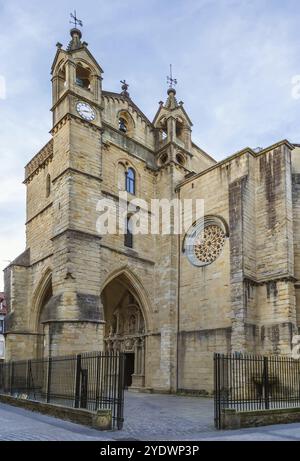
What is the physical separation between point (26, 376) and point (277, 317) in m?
8.68

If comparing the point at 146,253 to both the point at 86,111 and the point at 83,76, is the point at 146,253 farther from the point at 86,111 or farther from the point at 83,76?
the point at 83,76

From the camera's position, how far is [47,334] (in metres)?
15.5

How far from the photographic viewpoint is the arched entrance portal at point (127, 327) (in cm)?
2009

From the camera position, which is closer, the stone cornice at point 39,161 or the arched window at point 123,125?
the stone cornice at point 39,161

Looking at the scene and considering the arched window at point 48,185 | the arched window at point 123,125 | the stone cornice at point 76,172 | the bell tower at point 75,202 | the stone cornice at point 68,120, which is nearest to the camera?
the bell tower at point 75,202

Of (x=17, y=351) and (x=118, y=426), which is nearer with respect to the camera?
(x=118, y=426)

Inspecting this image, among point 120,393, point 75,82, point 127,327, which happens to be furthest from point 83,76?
point 120,393

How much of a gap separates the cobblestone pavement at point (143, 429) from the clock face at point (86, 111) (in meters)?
11.9

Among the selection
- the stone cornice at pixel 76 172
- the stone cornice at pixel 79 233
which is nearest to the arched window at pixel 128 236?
the stone cornice at pixel 79 233

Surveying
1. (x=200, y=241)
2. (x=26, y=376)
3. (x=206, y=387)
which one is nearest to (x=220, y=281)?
(x=200, y=241)

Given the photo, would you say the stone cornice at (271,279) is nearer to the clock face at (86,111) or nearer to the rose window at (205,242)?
the rose window at (205,242)

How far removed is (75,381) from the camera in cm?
1087

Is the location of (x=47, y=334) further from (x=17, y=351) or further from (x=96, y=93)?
(x=96, y=93)
